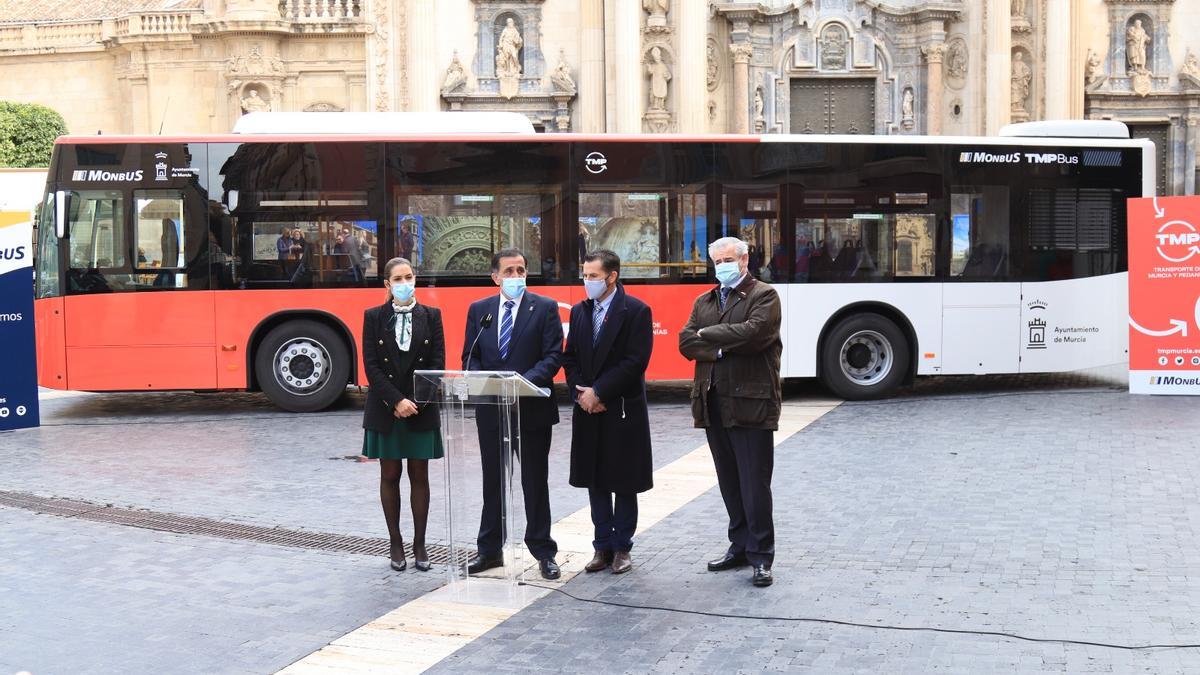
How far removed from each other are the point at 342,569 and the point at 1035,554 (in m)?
4.21

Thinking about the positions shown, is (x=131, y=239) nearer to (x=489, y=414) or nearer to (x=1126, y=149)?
(x=489, y=414)

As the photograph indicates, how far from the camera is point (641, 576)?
7.80 metres

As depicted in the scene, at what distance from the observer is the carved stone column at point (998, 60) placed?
30.6 metres

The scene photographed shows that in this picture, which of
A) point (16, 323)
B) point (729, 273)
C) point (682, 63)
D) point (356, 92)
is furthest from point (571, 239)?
point (356, 92)

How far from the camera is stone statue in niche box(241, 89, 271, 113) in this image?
30938 mm

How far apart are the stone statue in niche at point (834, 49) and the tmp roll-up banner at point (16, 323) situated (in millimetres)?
21862

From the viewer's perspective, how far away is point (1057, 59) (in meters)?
31.1

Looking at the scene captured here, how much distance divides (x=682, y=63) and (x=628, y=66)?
1330 mm

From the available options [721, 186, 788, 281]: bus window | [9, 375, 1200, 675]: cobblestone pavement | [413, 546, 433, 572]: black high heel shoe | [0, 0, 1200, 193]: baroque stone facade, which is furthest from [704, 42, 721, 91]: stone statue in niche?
[413, 546, 433, 572]: black high heel shoe

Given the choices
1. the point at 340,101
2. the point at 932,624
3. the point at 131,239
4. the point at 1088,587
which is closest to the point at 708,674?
the point at 932,624

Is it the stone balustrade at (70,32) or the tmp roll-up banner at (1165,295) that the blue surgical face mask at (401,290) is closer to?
the tmp roll-up banner at (1165,295)

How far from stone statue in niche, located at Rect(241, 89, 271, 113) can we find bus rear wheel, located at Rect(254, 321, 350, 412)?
17.0 metres

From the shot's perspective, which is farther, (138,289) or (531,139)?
(531,139)

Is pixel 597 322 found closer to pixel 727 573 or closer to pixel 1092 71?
pixel 727 573
